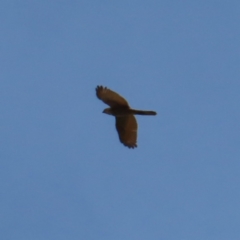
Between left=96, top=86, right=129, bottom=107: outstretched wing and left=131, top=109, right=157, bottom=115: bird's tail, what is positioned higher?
left=96, top=86, right=129, bottom=107: outstretched wing

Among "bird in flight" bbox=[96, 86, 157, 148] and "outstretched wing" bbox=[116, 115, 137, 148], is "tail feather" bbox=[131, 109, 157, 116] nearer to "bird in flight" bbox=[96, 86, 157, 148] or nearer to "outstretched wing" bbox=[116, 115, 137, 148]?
"bird in flight" bbox=[96, 86, 157, 148]

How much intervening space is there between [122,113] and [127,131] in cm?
107

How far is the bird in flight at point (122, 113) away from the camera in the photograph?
27.6 meters

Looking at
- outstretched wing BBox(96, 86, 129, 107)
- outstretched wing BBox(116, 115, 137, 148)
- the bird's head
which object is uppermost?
outstretched wing BBox(96, 86, 129, 107)

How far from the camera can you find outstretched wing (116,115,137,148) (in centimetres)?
2862

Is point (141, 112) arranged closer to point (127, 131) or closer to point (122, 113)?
point (122, 113)

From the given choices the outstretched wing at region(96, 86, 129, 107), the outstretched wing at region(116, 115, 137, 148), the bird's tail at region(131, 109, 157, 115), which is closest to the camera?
the bird's tail at region(131, 109, 157, 115)

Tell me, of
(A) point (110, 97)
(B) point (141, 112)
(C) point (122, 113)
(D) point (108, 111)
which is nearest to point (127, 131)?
(C) point (122, 113)

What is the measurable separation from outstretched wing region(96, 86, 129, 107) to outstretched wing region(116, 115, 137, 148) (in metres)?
1.02

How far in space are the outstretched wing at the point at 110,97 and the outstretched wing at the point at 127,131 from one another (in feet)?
3.35

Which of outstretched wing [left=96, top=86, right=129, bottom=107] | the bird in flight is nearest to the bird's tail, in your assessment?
the bird in flight

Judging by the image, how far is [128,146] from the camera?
28953 millimetres

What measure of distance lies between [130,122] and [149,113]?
1.41 meters

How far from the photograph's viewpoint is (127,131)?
2883cm
